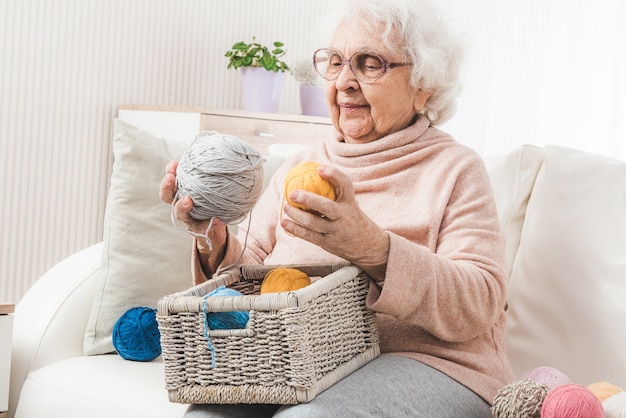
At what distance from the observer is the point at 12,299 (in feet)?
8.93

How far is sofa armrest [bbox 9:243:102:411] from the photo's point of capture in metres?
1.60

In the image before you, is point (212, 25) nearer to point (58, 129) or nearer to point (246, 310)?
point (58, 129)

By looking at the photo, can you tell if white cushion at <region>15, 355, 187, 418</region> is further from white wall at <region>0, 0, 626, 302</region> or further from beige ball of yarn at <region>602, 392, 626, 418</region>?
white wall at <region>0, 0, 626, 302</region>

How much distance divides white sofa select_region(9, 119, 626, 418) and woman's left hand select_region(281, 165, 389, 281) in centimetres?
45

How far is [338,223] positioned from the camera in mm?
1078

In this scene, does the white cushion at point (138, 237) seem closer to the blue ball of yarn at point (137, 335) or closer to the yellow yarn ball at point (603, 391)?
the blue ball of yarn at point (137, 335)

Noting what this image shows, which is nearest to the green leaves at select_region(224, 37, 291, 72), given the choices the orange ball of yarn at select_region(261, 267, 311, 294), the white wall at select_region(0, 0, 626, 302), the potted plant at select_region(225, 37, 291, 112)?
the potted plant at select_region(225, 37, 291, 112)

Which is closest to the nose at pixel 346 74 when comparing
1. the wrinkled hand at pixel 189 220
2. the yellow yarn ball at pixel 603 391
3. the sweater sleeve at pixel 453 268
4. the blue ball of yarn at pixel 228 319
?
the sweater sleeve at pixel 453 268

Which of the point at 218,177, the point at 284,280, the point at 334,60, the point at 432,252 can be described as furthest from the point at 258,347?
the point at 334,60

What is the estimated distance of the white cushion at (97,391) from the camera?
1.37 m

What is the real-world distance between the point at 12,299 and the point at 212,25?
52.8 inches

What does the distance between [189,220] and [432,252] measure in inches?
15.9

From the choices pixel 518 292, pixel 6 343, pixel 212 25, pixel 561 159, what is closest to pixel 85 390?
pixel 6 343

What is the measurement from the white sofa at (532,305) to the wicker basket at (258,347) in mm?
313
